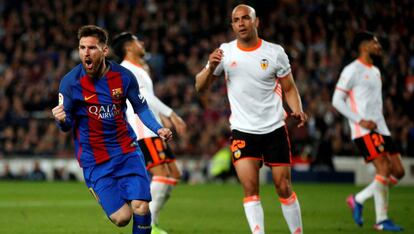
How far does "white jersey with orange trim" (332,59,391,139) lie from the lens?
40.8ft

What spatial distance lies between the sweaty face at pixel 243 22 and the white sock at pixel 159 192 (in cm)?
294

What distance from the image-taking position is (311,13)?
27.9m

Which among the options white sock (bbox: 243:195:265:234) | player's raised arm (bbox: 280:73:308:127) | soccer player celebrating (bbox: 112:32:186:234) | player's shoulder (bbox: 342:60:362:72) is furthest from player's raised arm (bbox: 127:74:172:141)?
player's shoulder (bbox: 342:60:362:72)

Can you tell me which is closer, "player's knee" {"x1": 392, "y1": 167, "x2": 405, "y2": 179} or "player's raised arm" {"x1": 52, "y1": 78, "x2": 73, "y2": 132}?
"player's raised arm" {"x1": 52, "y1": 78, "x2": 73, "y2": 132}

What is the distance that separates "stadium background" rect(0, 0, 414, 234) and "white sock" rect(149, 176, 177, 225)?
3.96m

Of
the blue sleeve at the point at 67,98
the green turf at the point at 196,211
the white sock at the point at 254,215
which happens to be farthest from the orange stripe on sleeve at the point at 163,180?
the blue sleeve at the point at 67,98

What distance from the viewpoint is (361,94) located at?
12469mm

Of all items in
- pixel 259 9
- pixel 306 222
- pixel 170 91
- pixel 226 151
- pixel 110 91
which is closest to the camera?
pixel 110 91

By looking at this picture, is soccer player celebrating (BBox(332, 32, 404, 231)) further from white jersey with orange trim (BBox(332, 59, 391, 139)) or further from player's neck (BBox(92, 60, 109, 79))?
player's neck (BBox(92, 60, 109, 79))

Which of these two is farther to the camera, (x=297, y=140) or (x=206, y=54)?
(x=206, y=54)

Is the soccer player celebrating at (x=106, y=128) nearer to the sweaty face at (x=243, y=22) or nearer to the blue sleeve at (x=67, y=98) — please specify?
the blue sleeve at (x=67, y=98)

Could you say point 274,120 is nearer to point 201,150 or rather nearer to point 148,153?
point 148,153

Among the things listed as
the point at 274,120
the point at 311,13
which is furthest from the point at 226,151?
the point at 274,120

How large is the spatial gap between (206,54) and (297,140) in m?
5.14
